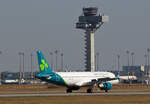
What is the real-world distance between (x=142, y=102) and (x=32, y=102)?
1417 centimetres

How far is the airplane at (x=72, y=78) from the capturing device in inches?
3851

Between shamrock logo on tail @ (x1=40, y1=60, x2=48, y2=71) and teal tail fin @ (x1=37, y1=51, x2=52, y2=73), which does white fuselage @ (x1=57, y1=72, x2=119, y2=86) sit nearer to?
teal tail fin @ (x1=37, y1=51, x2=52, y2=73)

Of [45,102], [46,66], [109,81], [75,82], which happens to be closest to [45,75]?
[46,66]

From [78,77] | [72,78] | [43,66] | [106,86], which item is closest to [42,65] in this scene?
[43,66]

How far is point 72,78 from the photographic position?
102375 mm

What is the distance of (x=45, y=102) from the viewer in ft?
226

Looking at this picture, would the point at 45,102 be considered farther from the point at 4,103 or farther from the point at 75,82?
the point at 75,82

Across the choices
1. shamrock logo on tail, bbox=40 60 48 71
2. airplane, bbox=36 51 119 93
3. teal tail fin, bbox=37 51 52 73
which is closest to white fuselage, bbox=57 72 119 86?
airplane, bbox=36 51 119 93

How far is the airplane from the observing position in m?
97.8

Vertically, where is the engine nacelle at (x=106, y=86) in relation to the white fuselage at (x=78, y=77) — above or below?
below

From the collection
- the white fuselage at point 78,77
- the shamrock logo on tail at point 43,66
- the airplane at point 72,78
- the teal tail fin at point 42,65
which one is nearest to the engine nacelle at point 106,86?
the airplane at point 72,78

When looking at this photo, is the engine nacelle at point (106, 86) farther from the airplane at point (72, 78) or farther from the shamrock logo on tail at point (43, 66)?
the shamrock logo on tail at point (43, 66)

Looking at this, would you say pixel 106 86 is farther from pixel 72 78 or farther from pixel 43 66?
pixel 43 66

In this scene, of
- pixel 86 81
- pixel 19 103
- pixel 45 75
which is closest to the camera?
pixel 19 103
